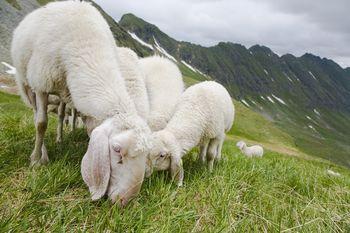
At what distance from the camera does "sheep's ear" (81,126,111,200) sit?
5.39 m

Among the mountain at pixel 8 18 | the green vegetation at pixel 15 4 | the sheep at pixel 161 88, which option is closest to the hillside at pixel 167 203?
the sheep at pixel 161 88

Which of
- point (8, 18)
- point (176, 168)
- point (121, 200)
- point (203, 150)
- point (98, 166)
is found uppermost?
point (98, 166)

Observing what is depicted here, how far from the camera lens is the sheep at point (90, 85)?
5445mm

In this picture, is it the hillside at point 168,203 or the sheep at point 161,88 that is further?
the sheep at point 161,88

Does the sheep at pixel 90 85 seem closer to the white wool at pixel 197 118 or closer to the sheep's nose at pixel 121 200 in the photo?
the sheep's nose at pixel 121 200

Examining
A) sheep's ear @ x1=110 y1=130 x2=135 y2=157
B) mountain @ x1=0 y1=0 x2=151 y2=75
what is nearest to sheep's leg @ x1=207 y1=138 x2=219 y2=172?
sheep's ear @ x1=110 y1=130 x2=135 y2=157

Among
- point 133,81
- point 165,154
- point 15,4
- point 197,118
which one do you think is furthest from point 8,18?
point 165,154

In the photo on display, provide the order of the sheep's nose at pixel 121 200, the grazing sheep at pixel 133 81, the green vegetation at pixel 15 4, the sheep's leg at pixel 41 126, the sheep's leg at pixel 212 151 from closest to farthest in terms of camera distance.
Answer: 1. the sheep's nose at pixel 121 200
2. the sheep's leg at pixel 41 126
3. the grazing sheep at pixel 133 81
4. the sheep's leg at pixel 212 151
5. the green vegetation at pixel 15 4

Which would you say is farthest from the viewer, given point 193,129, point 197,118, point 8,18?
point 8,18

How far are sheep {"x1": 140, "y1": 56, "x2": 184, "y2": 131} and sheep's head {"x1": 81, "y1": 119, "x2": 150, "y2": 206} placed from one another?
11.3 feet

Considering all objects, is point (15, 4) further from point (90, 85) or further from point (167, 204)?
point (167, 204)

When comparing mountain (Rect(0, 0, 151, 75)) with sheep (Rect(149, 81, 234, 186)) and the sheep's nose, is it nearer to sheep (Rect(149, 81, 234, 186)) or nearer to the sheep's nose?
sheep (Rect(149, 81, 234, 186))

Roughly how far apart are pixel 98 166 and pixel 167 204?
1.04m

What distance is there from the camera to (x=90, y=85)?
6430 mm
